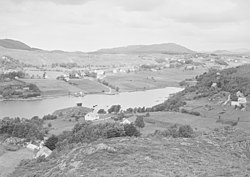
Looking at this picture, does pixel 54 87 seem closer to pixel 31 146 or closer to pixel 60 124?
pixel 60 124

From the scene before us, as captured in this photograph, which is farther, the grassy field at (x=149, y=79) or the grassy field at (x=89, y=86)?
the grassy field at (x=149, y=79)

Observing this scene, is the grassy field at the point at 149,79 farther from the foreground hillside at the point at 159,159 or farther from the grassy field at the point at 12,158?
the foreground hillside at the point at 159,159

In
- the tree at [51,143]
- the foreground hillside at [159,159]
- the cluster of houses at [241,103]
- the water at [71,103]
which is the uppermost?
the foreground hillside at [159,159]

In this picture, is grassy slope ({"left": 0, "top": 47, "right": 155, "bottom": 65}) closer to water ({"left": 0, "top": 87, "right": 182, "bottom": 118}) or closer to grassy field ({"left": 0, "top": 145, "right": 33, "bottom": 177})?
water ({"left": 0, "top": 87, "right": 182, "bottom": 118})

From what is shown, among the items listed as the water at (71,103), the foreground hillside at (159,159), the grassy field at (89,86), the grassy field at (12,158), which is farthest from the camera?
the grassy field at (89,86)

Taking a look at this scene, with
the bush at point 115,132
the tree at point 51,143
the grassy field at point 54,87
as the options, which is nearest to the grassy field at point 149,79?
the grassy field at point 54,87

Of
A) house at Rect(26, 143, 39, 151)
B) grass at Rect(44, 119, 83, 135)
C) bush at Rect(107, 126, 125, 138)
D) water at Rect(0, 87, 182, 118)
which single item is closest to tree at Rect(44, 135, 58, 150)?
house at Rect(26, 143, 39, 151)
